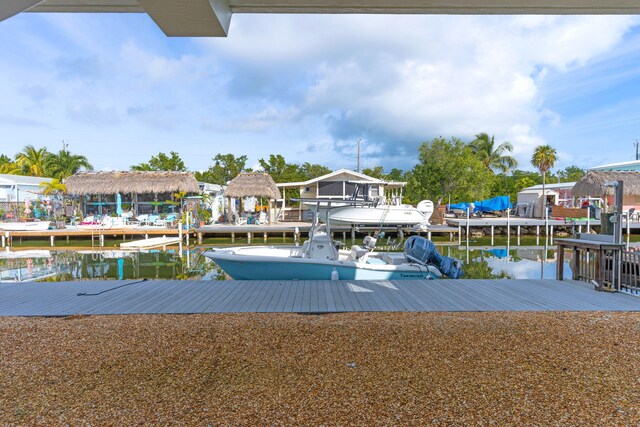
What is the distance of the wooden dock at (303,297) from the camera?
5.49 m

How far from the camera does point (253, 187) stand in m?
25.6

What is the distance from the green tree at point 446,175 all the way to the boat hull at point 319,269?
75.2 ft

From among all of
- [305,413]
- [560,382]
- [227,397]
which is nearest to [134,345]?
[227,397]

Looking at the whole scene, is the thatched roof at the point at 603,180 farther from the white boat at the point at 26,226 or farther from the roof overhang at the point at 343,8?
the white boat at the point at 26,226

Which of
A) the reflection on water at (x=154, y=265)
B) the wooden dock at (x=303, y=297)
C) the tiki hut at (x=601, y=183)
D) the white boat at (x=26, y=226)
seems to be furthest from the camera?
the tiki hut at (x=601, y=183)

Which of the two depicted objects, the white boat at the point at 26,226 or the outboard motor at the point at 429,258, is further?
the white boat at the point at 26,226

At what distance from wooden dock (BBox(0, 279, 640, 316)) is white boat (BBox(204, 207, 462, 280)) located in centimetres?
109

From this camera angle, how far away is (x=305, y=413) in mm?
2639

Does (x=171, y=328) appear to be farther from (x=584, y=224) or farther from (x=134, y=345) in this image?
(x=584, y=224)

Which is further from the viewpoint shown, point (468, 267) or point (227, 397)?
point (468, 267)

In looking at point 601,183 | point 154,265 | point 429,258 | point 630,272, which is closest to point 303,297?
point 429,258

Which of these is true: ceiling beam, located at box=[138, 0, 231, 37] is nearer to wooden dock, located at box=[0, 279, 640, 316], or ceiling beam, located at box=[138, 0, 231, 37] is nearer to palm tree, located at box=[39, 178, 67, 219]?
wooden dock, located at box=[0, 279, 640, 316]

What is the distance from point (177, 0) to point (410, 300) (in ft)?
15.5

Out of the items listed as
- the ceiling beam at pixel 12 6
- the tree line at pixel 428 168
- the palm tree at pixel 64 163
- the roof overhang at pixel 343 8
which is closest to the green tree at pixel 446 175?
the tree line at pixel 428 168
